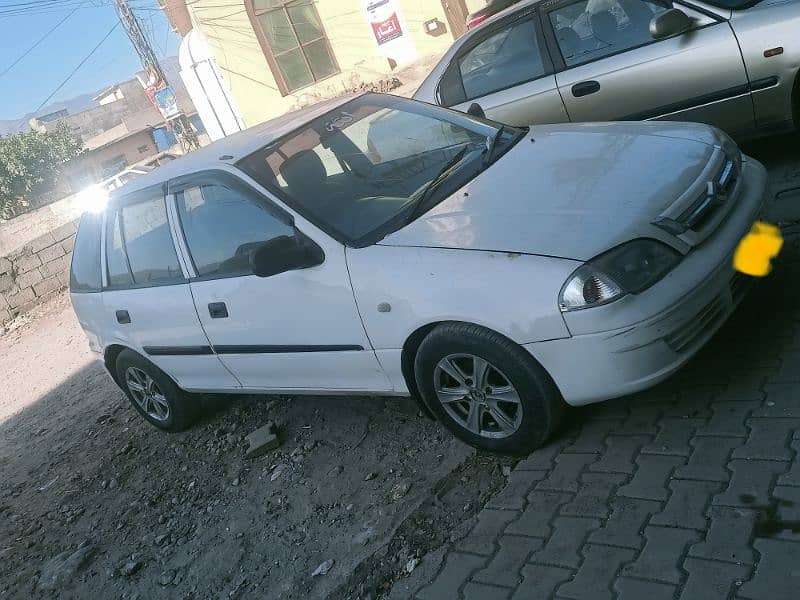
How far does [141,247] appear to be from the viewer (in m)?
4.63

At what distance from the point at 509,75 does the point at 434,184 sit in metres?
2.59

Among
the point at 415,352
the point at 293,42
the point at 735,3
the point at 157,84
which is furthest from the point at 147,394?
the point at 157,84

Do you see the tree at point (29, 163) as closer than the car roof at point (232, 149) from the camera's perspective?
No

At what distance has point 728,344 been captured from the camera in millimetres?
3461

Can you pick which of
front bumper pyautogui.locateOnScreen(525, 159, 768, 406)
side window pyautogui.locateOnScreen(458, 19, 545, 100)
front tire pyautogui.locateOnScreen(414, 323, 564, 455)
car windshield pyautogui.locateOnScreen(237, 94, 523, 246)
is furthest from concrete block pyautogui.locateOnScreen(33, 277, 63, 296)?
front bumper pyautogui.locateOnScreen(525, 159, 768, 406)

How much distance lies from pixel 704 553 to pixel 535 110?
13.3ft

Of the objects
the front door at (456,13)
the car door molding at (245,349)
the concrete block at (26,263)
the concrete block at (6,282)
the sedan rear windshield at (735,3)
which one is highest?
the front door at (456,13)

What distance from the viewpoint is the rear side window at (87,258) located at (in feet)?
16.7

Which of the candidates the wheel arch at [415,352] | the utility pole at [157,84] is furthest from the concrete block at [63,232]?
the utility pole at [157,84]

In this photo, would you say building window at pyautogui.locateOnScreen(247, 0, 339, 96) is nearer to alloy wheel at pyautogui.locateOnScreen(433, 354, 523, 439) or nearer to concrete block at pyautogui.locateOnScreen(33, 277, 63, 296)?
concrete block at pyautogui.locateOnScreen(33, 277, 63, 296)

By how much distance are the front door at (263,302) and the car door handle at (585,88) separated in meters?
2.89

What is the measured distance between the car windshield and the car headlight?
96 cm

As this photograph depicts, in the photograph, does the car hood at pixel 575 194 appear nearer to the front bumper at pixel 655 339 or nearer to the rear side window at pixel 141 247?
the front bumper at pixel 655 339

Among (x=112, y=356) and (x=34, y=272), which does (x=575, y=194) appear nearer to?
(x=112, y=356)
